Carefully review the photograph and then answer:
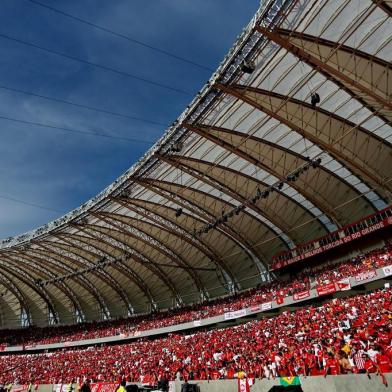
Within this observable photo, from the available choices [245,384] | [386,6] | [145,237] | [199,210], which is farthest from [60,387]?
[386,6]

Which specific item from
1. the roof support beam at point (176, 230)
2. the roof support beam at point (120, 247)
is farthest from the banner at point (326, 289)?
the roof support beam at point (120, 247)

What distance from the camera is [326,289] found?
3253 centimetres

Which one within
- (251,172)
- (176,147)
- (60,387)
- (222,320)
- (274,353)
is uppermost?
(251,172)

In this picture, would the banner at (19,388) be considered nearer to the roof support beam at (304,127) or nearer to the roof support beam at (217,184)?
the roof support beam at (217,184)

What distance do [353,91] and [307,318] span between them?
15.5 metres

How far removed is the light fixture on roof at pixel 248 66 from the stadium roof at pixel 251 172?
8.1 inches

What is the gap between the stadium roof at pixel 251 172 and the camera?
20984mm

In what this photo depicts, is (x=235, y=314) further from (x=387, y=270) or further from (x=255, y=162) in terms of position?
(x=255, y=162)

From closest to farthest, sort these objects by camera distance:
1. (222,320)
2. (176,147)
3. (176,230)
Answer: (176,147)
(222,320)
(176,230)

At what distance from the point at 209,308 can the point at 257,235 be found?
1219 centimetres

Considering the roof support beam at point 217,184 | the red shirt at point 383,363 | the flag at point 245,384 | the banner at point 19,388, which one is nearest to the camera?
the red shirt at point 383,363

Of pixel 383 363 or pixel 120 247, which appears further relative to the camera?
pixel 120 247

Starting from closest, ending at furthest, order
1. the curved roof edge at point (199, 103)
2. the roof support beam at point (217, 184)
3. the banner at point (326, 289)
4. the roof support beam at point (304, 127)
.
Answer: the curved roof edge at point (199, 103) → the roof support beam at point (304, 127) → the roof support beam at point (217, 184) → the banner at point (326, 289)

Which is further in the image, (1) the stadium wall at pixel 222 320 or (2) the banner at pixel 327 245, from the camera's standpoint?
(2) the banner at pixel 327 245
